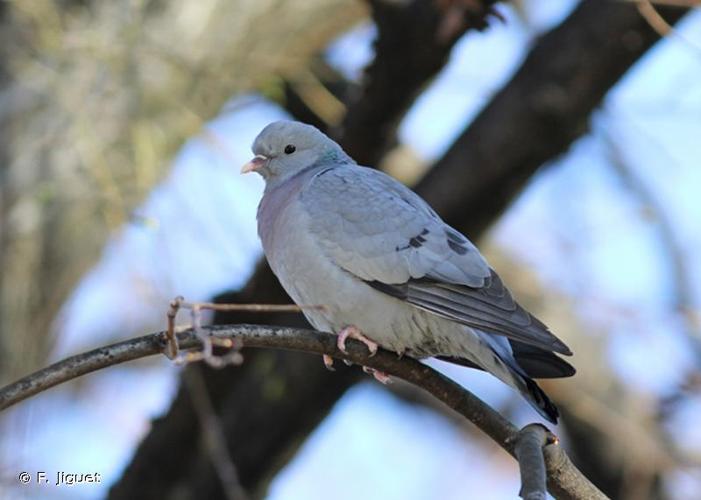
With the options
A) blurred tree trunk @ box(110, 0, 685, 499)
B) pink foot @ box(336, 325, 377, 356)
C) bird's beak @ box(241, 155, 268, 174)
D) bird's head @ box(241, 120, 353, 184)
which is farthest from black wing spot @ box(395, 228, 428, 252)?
blurred tree trunk @ box(110, 0, 685, 499)

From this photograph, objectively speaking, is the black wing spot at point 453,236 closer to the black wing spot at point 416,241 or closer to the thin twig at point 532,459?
the black wing spot at point 416,241

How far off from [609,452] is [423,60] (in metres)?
2.66

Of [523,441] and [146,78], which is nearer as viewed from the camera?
[523,441]

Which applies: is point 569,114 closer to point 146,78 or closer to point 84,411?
point 146,78

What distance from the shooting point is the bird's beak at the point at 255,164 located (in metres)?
4.18

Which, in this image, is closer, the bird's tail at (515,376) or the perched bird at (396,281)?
the bird's tail at (515,376)

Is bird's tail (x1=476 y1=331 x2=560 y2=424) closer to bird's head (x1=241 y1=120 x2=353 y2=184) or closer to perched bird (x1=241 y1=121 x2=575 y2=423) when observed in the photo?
perched bird (x1=241 y1=121 x2=575 y2=423)

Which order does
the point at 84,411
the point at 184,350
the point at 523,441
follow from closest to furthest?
the point at 184,350 < the point at 523,441 < the point at 84,411

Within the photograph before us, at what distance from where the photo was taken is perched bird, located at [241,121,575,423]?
332cm

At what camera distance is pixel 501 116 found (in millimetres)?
5262

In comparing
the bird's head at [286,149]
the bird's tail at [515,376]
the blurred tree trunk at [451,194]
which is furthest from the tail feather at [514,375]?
the blurred tree trunk at [451,194]

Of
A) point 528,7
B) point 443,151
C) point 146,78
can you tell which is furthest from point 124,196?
point 528,7

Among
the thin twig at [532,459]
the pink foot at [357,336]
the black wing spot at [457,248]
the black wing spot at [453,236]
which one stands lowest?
the thin twig at [532,459]

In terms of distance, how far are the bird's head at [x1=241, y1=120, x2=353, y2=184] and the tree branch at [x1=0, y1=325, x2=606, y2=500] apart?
0.97 metres
